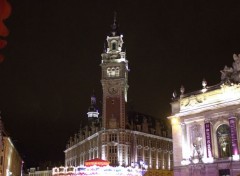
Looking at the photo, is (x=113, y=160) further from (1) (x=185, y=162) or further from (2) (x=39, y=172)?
(2) (x=39, y=172)

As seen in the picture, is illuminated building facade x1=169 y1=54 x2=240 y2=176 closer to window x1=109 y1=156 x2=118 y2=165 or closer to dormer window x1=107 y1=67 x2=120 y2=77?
window x1=109 y1=156 x2=118 y2=165

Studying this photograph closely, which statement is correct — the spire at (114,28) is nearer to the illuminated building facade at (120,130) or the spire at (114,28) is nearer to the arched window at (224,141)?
the illuminated building facade at (120,130)

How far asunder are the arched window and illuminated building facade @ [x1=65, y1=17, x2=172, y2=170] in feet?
87.4

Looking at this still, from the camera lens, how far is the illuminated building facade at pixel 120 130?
74.6 metres

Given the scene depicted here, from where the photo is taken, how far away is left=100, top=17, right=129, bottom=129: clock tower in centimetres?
7619

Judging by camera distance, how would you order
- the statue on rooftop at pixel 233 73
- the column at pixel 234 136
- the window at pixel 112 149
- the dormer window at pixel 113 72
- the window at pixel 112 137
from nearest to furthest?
the column at pixel 234 136 < the statue on rooftop at pixel 233 73 < the window at pixel 112 149 < the window at pixel 112 137 < the dormer window at pixel 113 72

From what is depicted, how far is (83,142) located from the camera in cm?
9306

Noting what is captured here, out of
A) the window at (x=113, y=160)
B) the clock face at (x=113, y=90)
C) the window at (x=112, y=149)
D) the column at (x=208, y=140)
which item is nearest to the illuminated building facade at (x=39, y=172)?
the window at (x=112, y=149)

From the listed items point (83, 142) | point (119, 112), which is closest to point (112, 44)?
point (119, 112)

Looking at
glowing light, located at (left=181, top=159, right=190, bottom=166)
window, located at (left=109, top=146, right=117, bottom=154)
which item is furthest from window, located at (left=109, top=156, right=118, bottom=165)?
glowing light, located at (left=181, top=159, right=190, bottom=166)

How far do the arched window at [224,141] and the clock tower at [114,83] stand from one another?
3200cm

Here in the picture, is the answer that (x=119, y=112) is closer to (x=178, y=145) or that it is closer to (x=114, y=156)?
(x=114, y=156)

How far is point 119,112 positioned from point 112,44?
1748 cm

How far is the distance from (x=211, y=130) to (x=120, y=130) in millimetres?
30925
